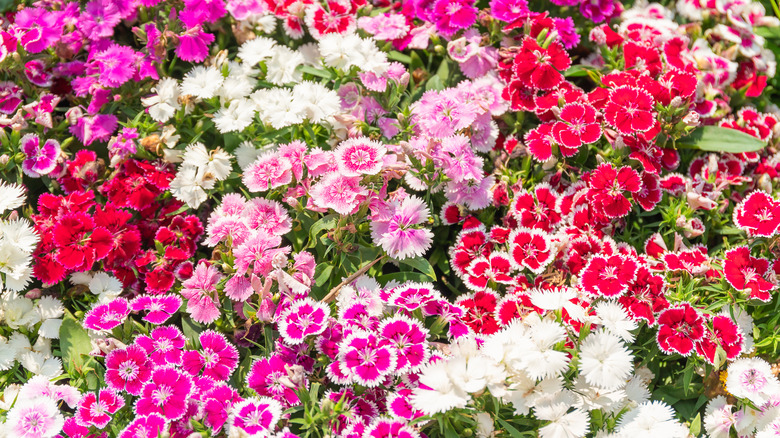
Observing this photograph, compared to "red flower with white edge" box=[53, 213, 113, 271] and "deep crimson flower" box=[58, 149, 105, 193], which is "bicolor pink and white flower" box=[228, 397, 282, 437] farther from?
"deep crimson flower" box=[58, 149, 105, 193]

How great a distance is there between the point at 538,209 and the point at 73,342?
2059 millimetres

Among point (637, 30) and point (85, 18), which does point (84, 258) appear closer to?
point (85, 18)

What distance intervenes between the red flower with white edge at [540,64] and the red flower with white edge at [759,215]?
0.99m

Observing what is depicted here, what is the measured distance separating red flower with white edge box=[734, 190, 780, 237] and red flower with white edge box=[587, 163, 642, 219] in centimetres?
45

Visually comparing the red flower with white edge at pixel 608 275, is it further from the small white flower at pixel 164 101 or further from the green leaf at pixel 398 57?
the small white flower at pixel 164 101

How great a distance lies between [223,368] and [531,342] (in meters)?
1.14

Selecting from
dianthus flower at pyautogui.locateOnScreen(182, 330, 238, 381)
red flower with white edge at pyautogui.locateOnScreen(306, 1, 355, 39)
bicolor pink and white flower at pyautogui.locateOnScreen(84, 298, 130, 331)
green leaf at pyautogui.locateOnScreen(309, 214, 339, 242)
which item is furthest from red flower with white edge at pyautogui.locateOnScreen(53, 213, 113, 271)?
red flower with white edge at pyautogui.locateOnScreen(306, 1, 355, 39)

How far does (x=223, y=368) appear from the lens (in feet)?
7.82

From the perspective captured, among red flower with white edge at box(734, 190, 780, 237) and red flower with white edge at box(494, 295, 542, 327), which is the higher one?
red flower with white edge at box(734, 190, 780, 237)

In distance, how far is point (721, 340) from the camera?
8.16ft

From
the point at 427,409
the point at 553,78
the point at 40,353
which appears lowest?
the point at 40,353

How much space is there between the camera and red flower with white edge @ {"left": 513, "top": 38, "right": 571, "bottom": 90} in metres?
3.01

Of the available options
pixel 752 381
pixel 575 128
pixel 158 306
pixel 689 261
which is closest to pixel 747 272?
pixel 689 261

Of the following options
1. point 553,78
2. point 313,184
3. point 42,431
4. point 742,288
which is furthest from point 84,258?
point 742,288
